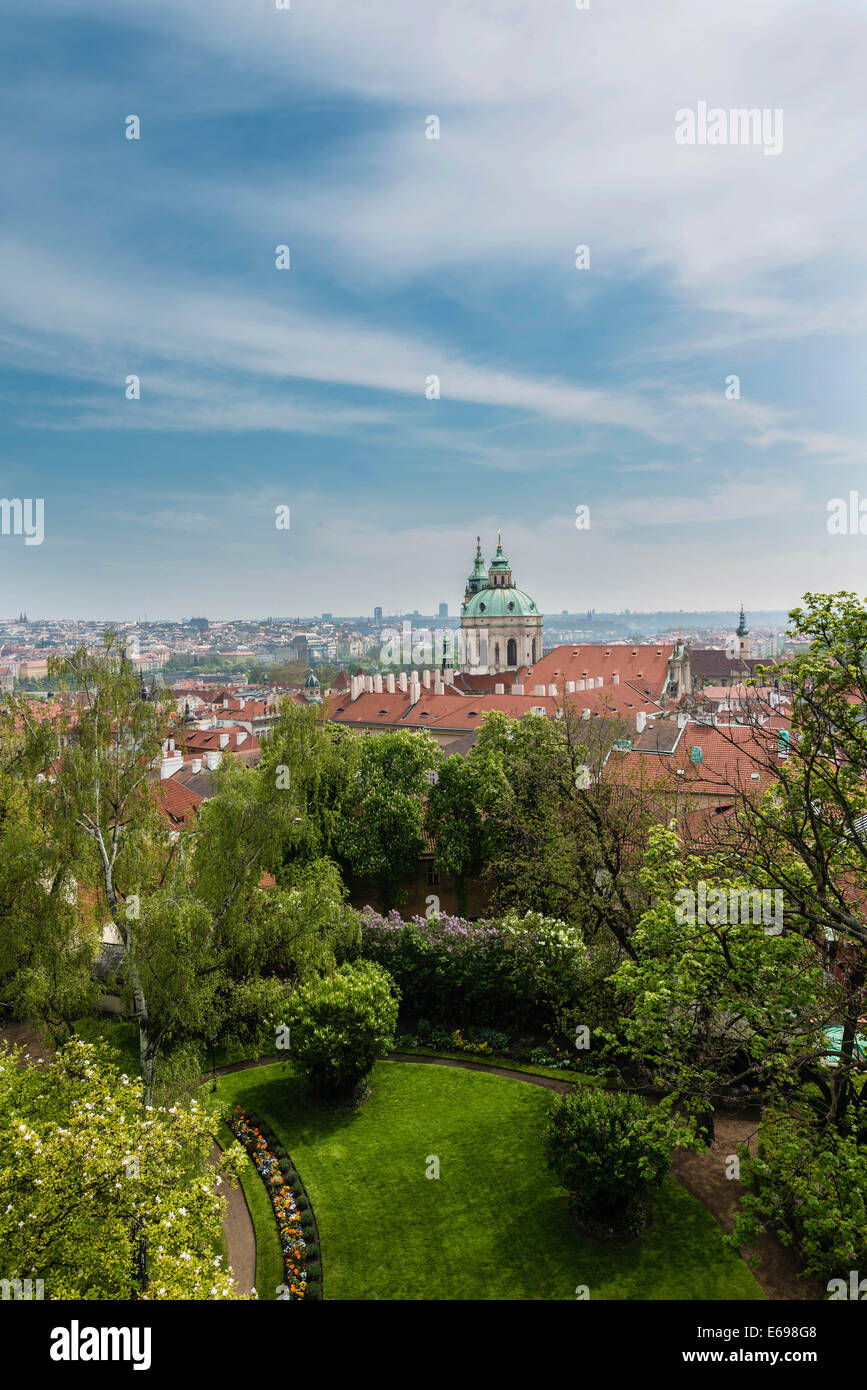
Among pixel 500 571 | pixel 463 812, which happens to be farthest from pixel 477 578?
pixel 463 812

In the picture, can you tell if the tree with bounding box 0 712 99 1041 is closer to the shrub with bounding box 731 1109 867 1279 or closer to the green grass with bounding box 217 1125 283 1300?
the green grass with bounding box 217 1125 283 1300

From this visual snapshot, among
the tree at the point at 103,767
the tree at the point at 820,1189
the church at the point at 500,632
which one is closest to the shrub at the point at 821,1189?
the tree at the point at 820,1189

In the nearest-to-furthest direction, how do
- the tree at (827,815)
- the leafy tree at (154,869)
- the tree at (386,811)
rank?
1. the tree at (827,815)
2. the leafy tree at (154,869)
3. the tree at (386,811)

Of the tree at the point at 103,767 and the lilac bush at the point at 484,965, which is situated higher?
the tree at the point at 103,767

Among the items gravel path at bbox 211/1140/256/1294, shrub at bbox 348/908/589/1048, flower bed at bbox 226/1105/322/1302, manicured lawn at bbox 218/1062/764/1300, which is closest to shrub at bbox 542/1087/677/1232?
manicured lawn at bbox 218/1062/764/1300

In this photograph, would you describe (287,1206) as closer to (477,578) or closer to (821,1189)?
(821,1189)

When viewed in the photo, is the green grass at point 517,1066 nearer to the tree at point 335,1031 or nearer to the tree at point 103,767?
the tree at point 335,1031

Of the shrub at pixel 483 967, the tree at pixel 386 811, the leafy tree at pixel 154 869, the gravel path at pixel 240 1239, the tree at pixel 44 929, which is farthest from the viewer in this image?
the tree at pixel 386 811
